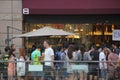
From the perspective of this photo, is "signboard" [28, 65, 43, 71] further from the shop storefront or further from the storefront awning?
the shop storefront

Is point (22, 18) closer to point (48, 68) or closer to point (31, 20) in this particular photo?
point (31, 20)

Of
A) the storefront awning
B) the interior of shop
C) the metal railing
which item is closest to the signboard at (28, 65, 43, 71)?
the metal railing

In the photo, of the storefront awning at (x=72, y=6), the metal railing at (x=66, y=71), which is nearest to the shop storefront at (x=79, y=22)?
the storefront awning at (x=72, y=6)

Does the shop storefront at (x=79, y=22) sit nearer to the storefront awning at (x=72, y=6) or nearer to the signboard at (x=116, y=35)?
the storefront awning at (x=72, y=6)

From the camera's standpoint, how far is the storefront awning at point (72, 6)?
23000mm

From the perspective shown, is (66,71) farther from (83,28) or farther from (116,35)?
(83,28)

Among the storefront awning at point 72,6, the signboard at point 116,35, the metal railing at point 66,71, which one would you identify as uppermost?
the storefront awning at point 72,6

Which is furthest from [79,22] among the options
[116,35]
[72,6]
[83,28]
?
[116,35]

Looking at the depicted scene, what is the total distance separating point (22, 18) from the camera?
23.4 metres

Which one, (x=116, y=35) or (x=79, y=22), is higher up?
(x=79, y=22)

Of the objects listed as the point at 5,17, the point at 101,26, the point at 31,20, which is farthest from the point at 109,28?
the point at 5,17

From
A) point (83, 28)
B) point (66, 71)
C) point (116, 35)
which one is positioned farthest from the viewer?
point (83, 28)

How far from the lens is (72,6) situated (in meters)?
23.2

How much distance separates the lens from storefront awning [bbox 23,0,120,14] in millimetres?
23000
